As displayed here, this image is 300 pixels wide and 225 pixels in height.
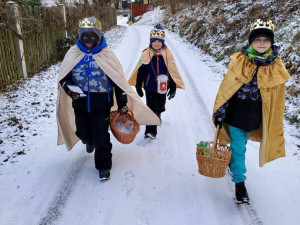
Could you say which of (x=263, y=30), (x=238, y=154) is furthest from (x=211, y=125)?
(x=263, y=30)

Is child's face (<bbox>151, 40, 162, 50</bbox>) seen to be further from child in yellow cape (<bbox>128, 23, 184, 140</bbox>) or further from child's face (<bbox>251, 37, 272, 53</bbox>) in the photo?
child's face (<bbox>251, 37, 272, 53</bbox>)

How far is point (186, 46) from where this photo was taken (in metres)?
15.9

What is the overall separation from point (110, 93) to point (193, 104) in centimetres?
341

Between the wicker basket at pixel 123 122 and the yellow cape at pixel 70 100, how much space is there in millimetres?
182

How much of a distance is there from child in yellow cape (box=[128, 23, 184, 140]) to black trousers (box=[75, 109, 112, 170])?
3.93 feet

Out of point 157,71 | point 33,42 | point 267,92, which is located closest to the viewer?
point 267,92

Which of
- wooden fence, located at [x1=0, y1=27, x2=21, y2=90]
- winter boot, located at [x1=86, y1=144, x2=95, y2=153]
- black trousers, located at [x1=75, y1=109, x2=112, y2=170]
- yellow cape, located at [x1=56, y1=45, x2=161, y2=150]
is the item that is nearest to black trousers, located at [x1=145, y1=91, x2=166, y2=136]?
yellow cape, located at [x1=56, y1=45, x2=161, y2=150]

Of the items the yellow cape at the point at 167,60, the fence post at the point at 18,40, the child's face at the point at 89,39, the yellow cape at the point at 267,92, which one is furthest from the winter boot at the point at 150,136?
the fence post at the point at 18,40

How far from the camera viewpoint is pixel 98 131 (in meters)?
3.82

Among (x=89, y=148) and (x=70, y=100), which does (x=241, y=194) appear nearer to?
(x=89, y=148)

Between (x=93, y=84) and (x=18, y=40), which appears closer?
(x=93, y=84)

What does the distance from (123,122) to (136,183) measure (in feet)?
3.13

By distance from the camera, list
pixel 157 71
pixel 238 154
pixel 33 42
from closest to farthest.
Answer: pixel 238 154, pixel 157 71, pixel 33 42

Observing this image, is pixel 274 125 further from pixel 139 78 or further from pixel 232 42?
pixel 232 42
